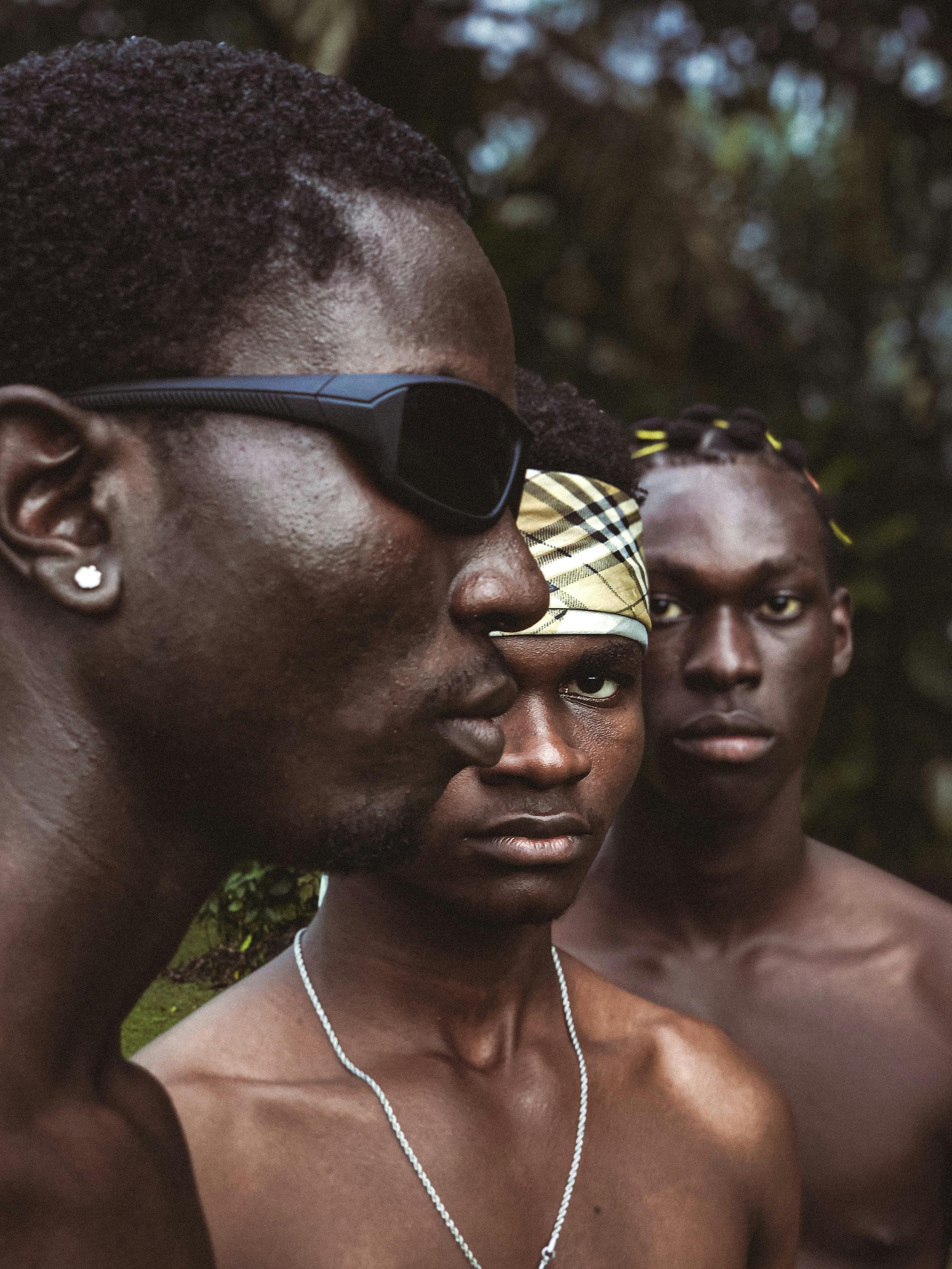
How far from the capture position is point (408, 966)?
251cm

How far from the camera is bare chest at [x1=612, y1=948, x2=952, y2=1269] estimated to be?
11.7 ft

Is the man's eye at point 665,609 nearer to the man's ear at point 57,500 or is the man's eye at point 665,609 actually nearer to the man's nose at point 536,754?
the man's nose at point 536,754

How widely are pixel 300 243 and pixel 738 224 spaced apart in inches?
312

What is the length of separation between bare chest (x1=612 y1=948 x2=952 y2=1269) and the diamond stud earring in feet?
8.85

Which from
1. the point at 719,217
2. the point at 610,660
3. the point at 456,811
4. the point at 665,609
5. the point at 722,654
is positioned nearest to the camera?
the point at 456,811

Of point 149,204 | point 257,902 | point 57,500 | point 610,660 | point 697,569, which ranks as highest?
point 149,204

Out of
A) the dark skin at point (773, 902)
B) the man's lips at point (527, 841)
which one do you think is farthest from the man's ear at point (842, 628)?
the man's lips at point (527, 841)

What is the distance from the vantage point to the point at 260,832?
1535mm

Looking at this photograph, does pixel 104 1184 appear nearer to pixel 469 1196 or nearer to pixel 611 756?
pixel 469 1196

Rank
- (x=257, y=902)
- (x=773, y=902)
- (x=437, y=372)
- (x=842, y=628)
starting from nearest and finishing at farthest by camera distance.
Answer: (x=437, y=372) → (x=257, y=902) → (x=773, y=902) → (x=842, y=628)

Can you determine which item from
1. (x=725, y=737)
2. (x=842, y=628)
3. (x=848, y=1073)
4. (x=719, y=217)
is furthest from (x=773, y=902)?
(x=719, y=217)

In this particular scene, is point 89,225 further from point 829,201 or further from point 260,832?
point 829,201

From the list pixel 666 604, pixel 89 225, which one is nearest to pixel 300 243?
pixel 89 225

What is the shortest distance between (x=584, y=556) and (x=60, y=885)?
144 centimetres
